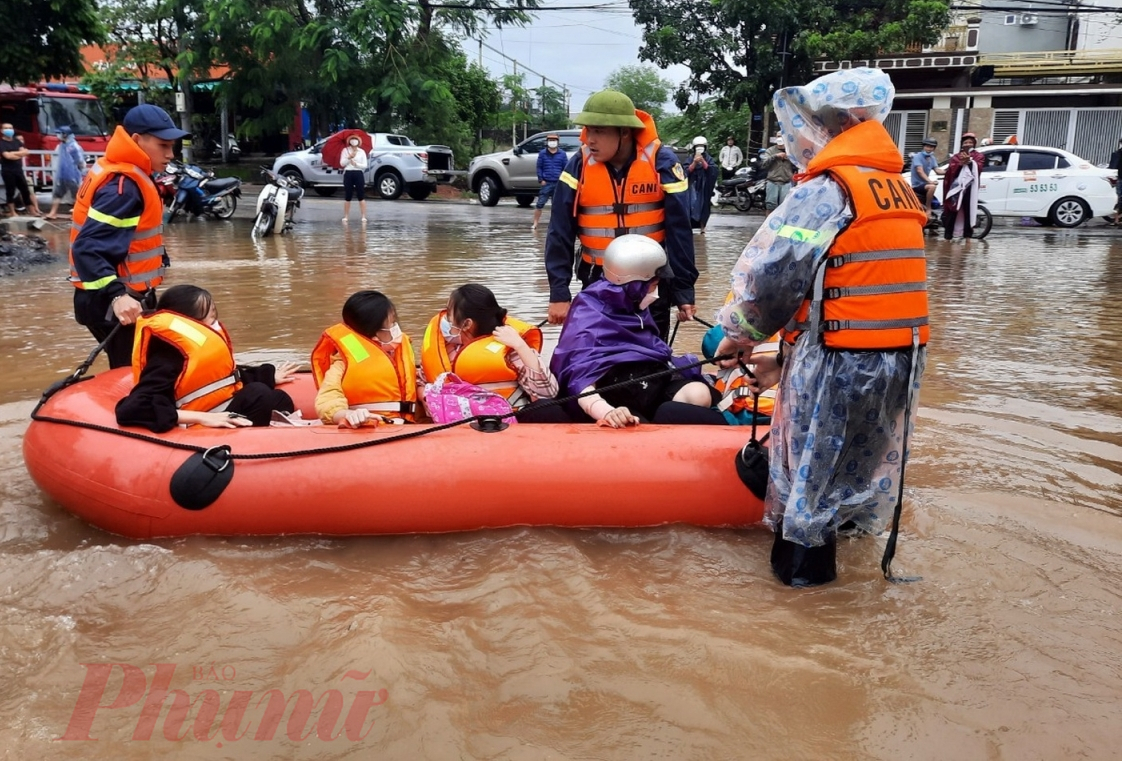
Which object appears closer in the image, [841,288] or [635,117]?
[841,288]

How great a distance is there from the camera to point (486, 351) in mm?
3680

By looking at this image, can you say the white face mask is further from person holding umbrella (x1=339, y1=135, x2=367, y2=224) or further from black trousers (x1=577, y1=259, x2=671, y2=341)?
person holding umbrella (x1=339, y1=135, x2=367, y2=224)

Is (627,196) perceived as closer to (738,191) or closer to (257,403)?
(257,403)

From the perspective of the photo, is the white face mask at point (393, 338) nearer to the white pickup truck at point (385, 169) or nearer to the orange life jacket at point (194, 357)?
the orange life jacket at point (194, 357)

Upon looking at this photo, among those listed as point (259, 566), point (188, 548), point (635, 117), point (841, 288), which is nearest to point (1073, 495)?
point (841, 288)

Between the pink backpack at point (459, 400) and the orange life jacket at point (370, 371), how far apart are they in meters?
0.13

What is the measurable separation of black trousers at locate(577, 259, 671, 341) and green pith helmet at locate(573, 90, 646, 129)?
0.68 metres

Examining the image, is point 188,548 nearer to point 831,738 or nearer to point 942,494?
point 831,738

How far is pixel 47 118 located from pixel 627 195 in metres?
16.4

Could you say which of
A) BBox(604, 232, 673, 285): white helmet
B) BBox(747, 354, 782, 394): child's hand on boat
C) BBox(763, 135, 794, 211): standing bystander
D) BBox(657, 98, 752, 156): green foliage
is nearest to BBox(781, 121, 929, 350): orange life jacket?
BBox(747, 354, 782, 394): child's hand on boat

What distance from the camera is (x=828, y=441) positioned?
2754 mm

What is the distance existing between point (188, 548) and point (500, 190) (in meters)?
16.1

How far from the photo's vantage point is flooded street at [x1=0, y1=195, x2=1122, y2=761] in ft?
7.60

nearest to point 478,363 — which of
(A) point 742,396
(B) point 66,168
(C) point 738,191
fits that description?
(A) point 742,396
